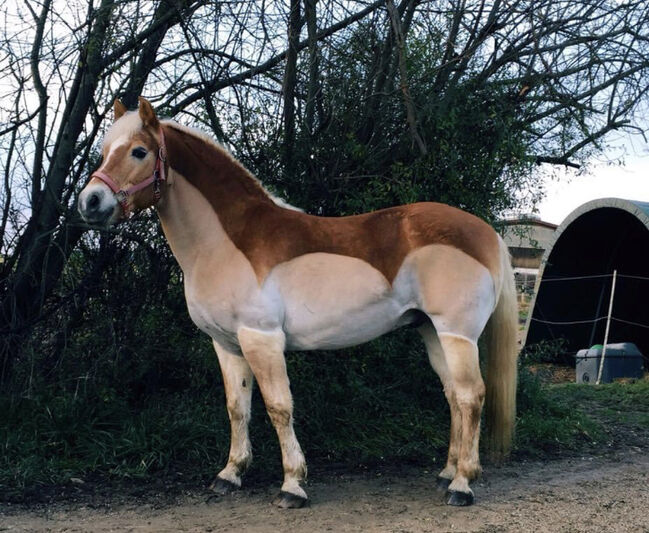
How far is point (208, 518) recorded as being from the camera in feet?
12.5

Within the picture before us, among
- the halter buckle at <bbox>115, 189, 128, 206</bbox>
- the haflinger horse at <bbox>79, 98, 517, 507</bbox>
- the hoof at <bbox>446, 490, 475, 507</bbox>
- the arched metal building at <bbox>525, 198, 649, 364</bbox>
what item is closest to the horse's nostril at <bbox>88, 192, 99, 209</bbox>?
the halter buckle at <bbox>115, 189, 128, 206</bbox>

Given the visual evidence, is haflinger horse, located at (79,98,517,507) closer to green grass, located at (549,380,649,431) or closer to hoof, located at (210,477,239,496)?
hoof, located at (210,477,239,496)

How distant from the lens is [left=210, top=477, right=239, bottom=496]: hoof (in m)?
4.21

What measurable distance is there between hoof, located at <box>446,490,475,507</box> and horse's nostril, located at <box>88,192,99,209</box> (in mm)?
2489

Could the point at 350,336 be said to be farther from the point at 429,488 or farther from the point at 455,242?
the point at 429,488

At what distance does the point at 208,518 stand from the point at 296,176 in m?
2.72

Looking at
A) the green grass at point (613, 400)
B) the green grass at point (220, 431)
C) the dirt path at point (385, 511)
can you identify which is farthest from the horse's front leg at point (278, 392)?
the green grass at point (613, 400)

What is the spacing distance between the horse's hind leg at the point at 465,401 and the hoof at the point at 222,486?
1264 mm

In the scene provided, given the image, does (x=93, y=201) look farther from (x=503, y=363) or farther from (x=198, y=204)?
(x=503, y=363)

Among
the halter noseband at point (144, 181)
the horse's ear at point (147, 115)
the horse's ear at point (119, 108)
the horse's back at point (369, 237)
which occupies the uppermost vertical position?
the horse's ear at point (119, 108)

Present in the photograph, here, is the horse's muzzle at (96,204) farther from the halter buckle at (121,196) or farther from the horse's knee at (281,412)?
the horse's knee at (281,412)

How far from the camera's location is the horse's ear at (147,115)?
3738 millimetres

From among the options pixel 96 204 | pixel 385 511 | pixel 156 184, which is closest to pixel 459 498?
pixel 385 511

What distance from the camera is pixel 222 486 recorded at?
167 inches
